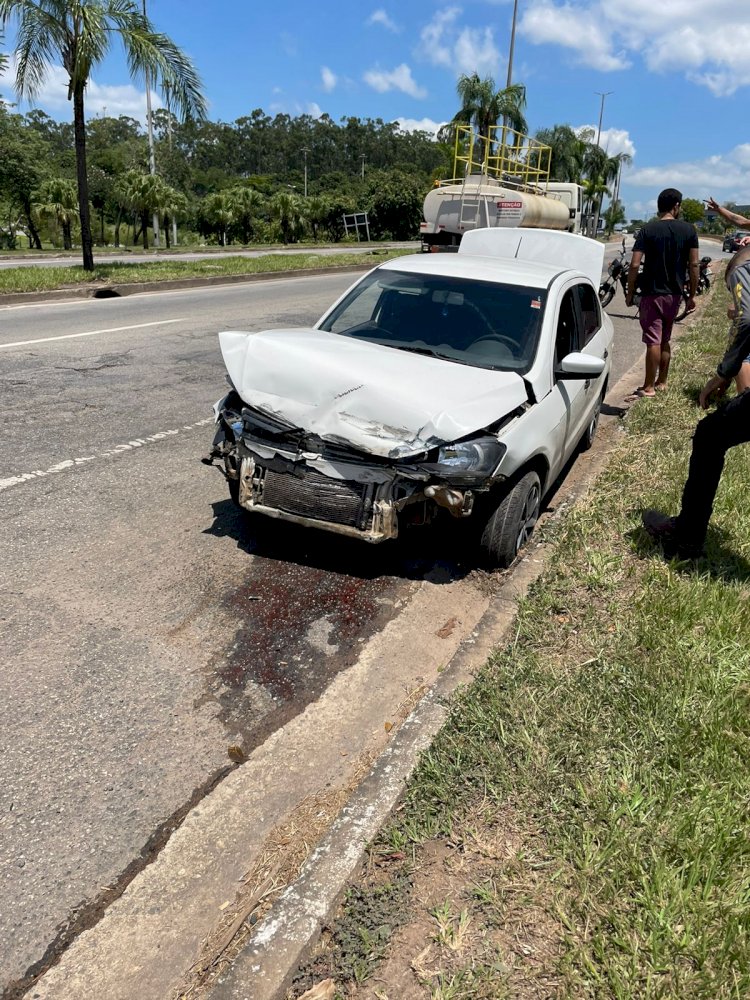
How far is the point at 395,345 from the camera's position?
4668 mm

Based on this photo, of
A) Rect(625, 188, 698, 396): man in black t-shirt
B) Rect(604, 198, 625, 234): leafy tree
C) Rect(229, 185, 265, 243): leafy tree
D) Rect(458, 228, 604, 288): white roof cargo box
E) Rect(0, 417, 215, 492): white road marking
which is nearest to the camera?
Rect(0, 417, 215, 492): white road marking

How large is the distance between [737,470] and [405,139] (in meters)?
140

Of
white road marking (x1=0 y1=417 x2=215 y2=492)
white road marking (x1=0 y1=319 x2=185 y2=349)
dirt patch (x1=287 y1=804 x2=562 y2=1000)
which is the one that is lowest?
dirt patch (x1=287 y1=804 x2=562 y2=1000)

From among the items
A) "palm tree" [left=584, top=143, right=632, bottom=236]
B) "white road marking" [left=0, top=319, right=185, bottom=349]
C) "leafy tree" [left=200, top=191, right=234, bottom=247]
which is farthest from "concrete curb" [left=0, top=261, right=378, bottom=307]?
"palm tree" [left=584, top=143, right=632, bottom=236]

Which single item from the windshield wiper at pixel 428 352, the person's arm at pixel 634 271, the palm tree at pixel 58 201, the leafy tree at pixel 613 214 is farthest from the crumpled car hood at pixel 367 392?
the leafy tree at pixel 613 214

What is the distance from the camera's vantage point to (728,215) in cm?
595

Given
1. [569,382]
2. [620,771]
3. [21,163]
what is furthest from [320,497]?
[21,163]

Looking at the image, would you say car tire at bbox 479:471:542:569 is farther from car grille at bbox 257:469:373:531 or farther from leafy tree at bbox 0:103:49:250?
leafy tree at bbox 0:103:49:250

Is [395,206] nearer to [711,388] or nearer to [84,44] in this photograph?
[84,44]

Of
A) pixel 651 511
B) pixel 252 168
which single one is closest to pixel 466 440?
pixel 651 511

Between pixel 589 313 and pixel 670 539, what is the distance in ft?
7.86

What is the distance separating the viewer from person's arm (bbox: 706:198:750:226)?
5.62 metres

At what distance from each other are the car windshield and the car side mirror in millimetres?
212

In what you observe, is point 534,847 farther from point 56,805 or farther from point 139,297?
point 139,297
